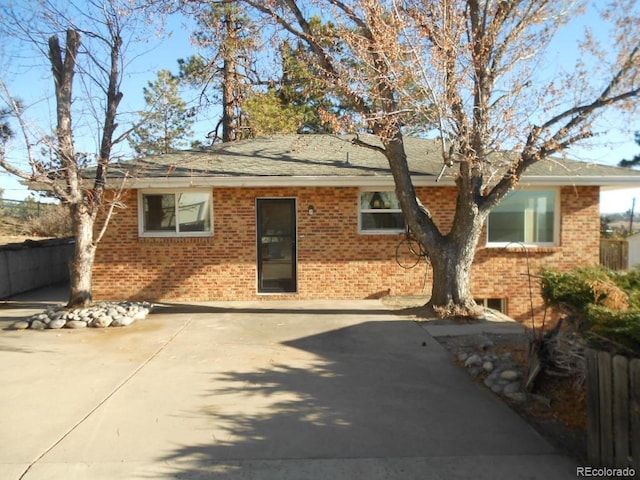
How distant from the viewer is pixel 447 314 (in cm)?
888

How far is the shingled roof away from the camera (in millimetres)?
10609

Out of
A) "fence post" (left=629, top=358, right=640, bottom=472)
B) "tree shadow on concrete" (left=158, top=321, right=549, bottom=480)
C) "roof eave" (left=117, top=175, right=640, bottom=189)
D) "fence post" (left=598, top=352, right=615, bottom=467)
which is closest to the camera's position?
"fence post" (left=629, top=358, right=640, bottom=472)

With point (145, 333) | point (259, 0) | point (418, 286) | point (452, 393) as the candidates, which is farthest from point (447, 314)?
point (259, 0)

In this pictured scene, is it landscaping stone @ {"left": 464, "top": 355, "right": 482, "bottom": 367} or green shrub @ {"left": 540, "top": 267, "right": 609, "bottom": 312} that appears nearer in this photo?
green shrub @ {"left": 540, "top": 267, "right": 609, "bottom": 312}

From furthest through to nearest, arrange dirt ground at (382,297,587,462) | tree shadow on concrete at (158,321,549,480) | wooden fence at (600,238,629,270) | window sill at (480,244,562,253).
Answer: wooden fence at (600,238,629,270) → window sill at (480,244,562,253) → dirt ground at (382,297,587,462) → tree shadow on concrete at (158,321,549,480)

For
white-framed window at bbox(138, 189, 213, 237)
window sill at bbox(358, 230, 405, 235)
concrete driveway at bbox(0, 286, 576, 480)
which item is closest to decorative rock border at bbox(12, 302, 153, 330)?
concrete driveway at bbox(0, 286, 576, 480)

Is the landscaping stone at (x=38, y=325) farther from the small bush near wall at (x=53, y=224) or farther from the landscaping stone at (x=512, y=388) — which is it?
the small bush near wall at (x=53, y=224)

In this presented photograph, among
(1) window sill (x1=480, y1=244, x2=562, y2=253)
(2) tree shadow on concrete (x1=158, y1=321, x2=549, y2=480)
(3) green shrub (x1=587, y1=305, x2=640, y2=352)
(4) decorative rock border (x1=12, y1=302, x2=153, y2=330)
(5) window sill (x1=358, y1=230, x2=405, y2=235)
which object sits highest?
(5) window sill (x1=358, y1=230, x2=405, y2=235)

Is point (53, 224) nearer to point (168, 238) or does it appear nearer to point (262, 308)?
point (168, 238)

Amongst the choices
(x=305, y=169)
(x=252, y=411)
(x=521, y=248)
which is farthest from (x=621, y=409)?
(x=305, y=169)

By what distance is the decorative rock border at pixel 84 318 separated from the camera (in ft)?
27.2

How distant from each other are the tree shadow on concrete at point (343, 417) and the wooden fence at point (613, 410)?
504mm

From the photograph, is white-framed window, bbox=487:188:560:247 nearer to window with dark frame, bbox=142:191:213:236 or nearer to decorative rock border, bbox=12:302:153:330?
window with dark frame, bbox=142:191:213:236

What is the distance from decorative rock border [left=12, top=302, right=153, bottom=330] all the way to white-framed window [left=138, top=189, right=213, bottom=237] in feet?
8.54
